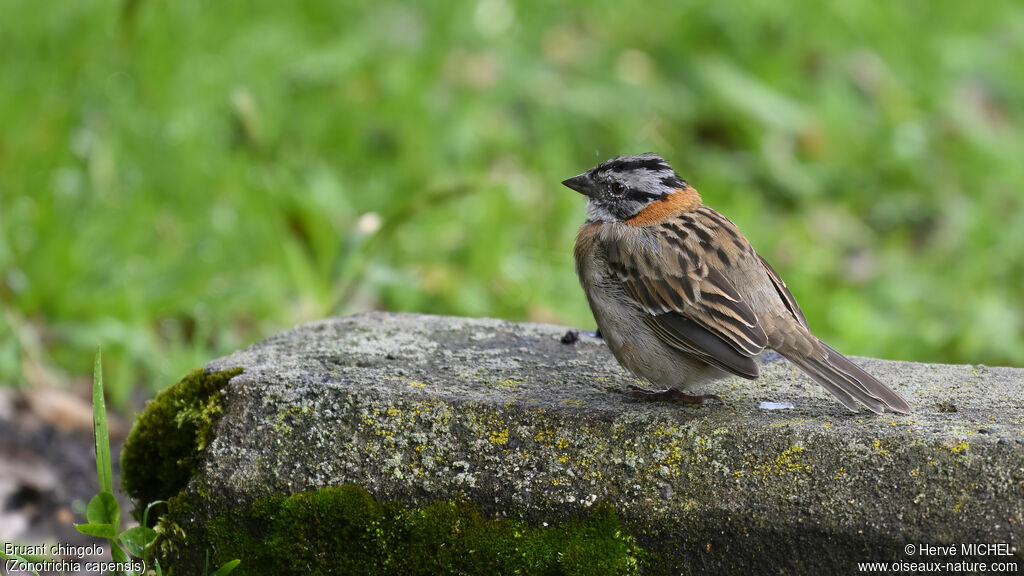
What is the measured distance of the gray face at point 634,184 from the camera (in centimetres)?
433

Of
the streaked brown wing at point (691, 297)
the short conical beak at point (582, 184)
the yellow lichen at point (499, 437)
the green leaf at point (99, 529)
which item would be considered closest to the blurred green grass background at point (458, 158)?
the short conical beak at point (582, 184)

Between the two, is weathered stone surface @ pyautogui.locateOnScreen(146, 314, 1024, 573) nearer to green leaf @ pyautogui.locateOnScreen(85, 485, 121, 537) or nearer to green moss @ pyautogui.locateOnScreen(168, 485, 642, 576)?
green moss @ pyautogui.locateOnScreen(168, 485, 642, 576)

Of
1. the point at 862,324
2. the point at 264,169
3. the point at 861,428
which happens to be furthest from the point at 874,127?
the point at 861,428

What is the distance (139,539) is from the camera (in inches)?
142

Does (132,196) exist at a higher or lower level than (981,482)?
higher

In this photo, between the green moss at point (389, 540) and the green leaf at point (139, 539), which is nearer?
the green moss at point (389, 540)

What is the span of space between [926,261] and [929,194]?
78 centimetres

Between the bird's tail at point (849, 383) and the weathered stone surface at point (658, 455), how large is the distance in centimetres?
5

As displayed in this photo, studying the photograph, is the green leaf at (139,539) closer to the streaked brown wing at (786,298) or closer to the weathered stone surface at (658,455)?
the weathered stone surface at (658,455)

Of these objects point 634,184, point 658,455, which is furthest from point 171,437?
point 634,184

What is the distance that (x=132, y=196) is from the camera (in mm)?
6508

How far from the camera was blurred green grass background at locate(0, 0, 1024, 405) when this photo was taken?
19.5 ft

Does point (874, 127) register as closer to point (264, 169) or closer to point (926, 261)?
point (926, 261)

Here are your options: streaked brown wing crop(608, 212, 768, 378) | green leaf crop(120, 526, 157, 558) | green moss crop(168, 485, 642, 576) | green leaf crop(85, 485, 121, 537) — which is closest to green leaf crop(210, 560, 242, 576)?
green moss crop(168, 485, 642, 576)
